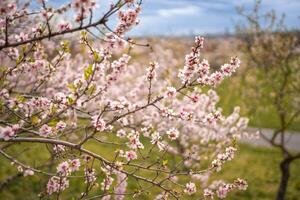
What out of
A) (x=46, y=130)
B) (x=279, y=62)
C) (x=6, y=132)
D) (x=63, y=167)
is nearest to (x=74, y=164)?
(x=63, y=167)

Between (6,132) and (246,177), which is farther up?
(6,132)

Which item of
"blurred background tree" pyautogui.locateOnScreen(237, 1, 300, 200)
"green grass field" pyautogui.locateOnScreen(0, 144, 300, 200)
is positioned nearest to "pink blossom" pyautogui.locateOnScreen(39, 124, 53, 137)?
"green grass field" pyautogui.locateOnScreen(0, 144, 300, 200)

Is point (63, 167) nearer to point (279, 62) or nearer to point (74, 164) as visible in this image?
point (74, 164)

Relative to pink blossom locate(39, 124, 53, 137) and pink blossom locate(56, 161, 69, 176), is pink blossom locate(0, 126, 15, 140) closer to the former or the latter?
pink blossom locate(39, 124, 53, 137)

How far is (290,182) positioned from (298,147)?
468cm

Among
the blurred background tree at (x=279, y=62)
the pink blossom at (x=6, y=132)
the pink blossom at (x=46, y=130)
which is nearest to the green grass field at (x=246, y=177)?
the blurred background tree at (x=279, y=62)

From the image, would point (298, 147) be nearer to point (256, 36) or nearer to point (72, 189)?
point (256, 36)

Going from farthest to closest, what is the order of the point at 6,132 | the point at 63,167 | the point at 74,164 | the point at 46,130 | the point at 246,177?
the point at 246,177 → the point at 74,164 → the point at 63,167 → the point at 46,130 → the point at 6,132

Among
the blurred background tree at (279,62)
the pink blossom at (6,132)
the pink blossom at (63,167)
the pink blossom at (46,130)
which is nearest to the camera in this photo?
the pink blossom at (6,132)

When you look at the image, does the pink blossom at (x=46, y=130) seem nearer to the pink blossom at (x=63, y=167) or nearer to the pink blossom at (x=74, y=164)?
the pink blossom at (x=63, y=167)

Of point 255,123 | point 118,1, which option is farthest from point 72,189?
point 255,123

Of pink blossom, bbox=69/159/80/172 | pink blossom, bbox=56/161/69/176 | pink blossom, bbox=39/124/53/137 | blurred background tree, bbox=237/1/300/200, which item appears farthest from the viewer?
blurred background tree, bbox=237/1/300/200

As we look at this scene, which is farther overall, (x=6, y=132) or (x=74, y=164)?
(x=74, y=164)

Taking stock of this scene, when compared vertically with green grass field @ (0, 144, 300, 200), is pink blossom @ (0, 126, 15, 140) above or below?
above
